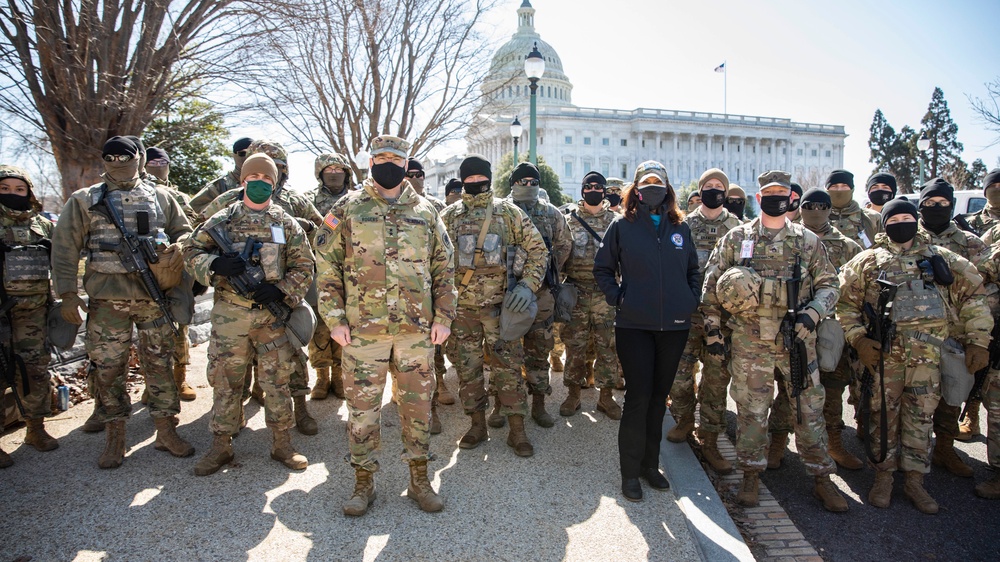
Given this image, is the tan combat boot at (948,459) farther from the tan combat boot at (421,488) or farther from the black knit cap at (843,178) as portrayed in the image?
the tan combat boot at (421,488)

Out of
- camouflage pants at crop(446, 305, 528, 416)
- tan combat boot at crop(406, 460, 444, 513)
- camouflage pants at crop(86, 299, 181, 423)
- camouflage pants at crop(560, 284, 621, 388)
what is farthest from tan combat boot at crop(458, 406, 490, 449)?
camouflage pants at crop(86, 299, 181, 423)

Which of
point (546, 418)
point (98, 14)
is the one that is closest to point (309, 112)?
point (98, 14)

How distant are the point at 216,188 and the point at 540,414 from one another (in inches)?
164

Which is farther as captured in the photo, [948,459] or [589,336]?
[589,336]

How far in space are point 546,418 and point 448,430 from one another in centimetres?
94

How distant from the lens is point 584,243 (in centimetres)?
623

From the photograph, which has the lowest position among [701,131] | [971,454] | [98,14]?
[971,454]

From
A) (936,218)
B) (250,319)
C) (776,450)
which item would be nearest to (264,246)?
(250,319)

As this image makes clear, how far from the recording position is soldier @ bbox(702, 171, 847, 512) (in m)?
4.32

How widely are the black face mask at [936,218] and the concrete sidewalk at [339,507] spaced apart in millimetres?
2837

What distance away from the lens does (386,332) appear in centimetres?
397

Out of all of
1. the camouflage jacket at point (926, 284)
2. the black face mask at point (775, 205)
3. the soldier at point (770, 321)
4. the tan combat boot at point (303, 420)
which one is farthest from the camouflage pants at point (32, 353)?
the camouflage jacket at point (926, 284)

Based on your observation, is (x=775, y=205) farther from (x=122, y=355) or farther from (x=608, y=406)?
(x=122, y=355)

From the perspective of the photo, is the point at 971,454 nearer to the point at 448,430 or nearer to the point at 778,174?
the point at 778,174
